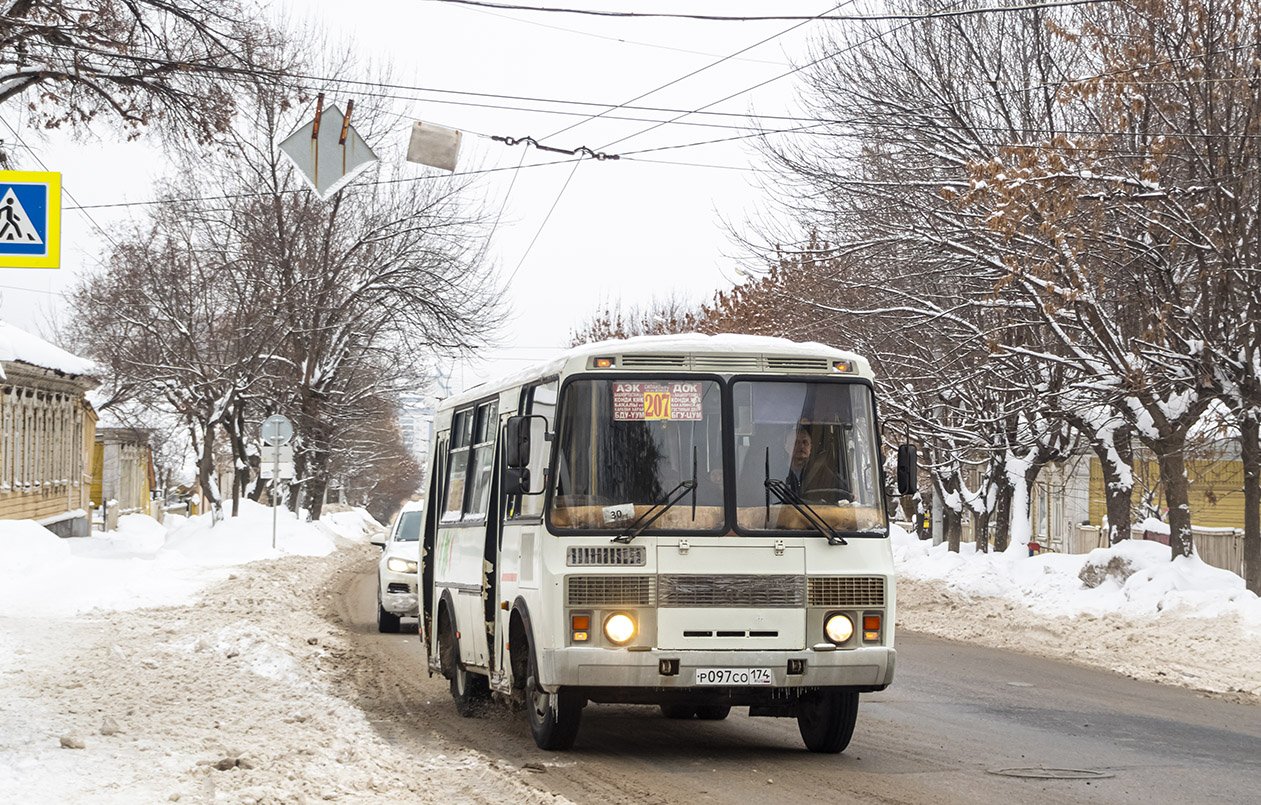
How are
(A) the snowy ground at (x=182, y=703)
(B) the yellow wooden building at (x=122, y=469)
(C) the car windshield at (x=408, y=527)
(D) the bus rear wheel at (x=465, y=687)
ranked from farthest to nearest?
(B) the yellow wooden building at (x=122, y=469)
(C) the car windshield at (x=408, y=527)
(D) the bus rear wheel at (x=465, y=687)
(A) the snowy ground at (x=182, y=703)

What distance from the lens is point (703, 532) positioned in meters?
9.41

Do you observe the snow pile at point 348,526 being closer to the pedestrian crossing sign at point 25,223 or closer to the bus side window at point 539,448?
the pedestrian crossing sign at point 25,223

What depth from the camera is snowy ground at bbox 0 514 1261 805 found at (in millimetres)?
8430

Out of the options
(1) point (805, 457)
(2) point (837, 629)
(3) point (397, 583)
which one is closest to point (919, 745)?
(2) point (837, 629)

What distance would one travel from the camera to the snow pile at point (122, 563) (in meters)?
22.0

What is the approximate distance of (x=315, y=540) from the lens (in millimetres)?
45062

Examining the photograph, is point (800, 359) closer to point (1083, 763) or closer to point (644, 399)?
point (644, 399)

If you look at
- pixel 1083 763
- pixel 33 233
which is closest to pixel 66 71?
pixel 33 233

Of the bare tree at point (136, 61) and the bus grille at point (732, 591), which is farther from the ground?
the bare tree at point (136, 61)

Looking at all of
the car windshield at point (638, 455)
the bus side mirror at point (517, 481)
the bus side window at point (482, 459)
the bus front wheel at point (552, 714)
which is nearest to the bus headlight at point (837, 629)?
the car windshield at point (638, 455)

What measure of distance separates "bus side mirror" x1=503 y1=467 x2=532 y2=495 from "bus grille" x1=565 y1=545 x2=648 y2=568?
597 millimetres

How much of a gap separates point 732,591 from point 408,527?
12.8m

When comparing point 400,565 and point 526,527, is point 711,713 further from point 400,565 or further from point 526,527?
point 400,565

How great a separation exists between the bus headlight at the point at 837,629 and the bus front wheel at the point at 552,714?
162 cm
